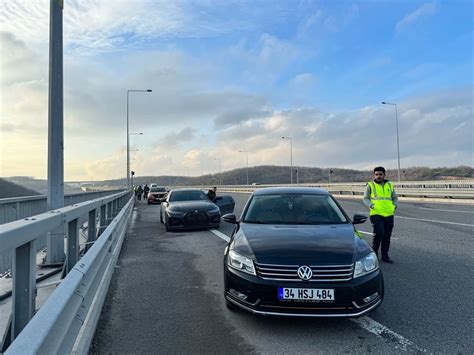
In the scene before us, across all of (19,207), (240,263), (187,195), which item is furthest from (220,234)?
(240,263)

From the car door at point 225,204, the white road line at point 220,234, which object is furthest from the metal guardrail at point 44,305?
the car door at point 225,204

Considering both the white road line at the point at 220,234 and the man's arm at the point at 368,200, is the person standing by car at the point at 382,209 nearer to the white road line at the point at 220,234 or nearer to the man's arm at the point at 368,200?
the man's arm at the point at 368,200

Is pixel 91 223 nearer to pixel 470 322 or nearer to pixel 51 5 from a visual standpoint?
pixel 51 5

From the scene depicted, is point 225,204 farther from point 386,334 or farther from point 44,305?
point 44,305

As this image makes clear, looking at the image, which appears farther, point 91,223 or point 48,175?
point 48,175

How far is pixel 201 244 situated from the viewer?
10.2 m

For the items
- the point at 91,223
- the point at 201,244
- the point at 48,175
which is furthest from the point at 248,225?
the point at 201,244

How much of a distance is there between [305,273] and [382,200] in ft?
13.9

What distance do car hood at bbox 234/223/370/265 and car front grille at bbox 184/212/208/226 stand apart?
7.54 metres

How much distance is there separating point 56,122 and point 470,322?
6.72m

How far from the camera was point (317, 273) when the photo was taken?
406cm

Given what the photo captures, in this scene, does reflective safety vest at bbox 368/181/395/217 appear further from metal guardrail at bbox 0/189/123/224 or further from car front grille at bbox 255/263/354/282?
metal guardrail at bbox 0/189/123/224

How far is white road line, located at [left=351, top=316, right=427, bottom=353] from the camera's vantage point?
376 cm

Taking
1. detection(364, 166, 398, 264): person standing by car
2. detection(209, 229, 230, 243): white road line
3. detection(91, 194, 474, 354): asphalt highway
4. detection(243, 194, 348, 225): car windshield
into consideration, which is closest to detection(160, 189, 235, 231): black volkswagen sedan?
detection(209, 229, 230, 243): white road line
